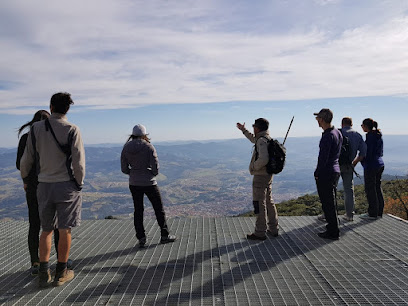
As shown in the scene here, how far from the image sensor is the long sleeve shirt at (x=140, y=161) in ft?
19.7

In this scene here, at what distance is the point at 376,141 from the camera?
7836 mm

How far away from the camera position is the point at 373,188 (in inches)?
315

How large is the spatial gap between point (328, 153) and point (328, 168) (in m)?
0.31

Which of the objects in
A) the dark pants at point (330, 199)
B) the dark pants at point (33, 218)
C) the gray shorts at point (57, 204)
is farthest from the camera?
the dark pants at point (330, 199)

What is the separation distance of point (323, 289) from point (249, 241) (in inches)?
88.8

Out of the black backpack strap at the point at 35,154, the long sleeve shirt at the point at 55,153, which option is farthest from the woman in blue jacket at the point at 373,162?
the black backpack strap at the point at 35,154

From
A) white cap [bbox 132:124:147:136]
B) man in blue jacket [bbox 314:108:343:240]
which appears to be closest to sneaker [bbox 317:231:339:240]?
man in blue jacket [bbox 314:108:343:240]

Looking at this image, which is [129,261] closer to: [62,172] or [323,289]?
[62,172]

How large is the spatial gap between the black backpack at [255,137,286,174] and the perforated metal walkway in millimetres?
1402

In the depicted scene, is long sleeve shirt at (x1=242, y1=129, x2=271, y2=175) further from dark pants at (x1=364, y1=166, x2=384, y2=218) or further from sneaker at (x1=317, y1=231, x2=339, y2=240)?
dark pants at (x1=364, y1=166, x2=384, y2=218)

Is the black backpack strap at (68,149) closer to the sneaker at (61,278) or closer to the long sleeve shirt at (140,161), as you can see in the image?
the sneaker at (61,278)

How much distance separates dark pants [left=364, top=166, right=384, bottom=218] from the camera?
798 centimetres

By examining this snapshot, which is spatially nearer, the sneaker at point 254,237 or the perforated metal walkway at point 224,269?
the perforated metal walkway at point 224,269

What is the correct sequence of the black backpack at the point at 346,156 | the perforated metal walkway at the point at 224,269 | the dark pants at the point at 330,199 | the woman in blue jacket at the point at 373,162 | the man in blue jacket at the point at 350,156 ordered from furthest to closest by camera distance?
1. the woman in blue jacket at the point at 373,162
2. the man in blue jacket at the point at 350,156
3. the black backpack at the point at 346,156
4. the dark pants at the point at 330,199
5. the perforated metal walkway at the point at 224,269
